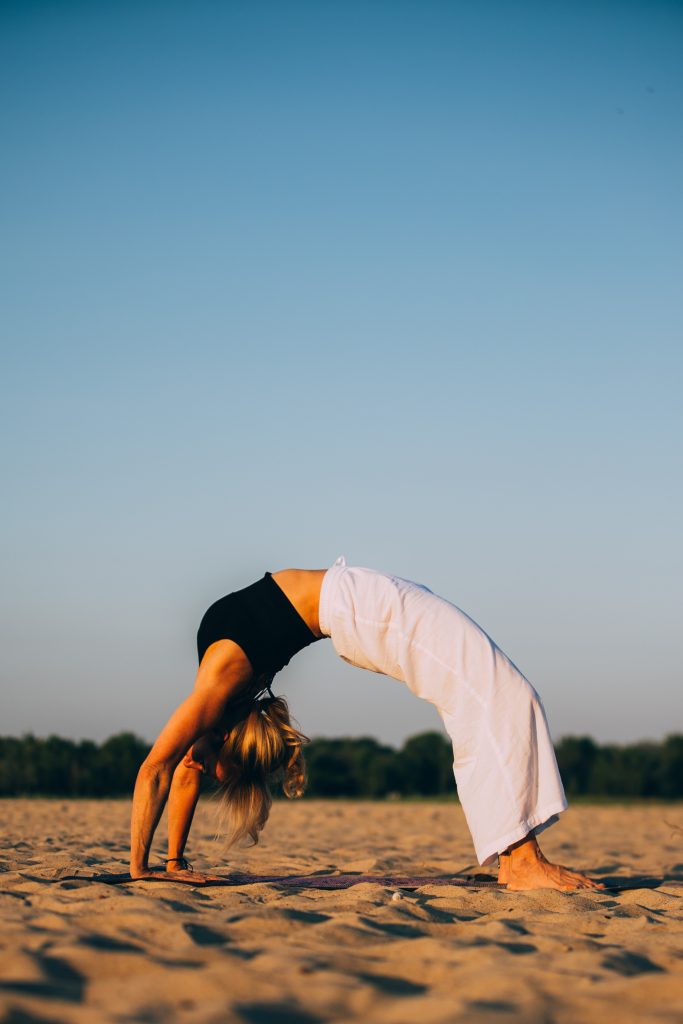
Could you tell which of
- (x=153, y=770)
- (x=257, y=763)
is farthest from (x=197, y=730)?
(x=257, y=763)

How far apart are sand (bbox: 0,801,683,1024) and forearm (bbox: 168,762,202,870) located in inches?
14.8

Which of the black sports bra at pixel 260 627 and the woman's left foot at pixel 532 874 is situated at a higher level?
the black sports bra at pixel 260 627

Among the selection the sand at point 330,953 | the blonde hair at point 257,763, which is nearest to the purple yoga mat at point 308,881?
the sand at point 330,953

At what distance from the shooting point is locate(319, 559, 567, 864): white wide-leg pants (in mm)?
3875

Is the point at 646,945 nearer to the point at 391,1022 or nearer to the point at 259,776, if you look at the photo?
the point at 391,1022

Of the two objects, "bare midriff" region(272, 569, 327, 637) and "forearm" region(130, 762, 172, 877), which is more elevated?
"bare midriff" region(272, 569, 327, 637)

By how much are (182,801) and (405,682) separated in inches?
50.8

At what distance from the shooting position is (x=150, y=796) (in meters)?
3.99

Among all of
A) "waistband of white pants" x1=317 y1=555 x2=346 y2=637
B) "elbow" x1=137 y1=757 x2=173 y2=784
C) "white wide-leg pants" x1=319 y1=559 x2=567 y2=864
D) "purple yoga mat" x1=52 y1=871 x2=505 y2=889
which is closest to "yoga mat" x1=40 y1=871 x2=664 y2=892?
"purple yoga mat" x1=52 y1=871 x2=505 y2=889

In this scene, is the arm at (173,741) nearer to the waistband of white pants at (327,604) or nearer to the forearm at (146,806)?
the forearm at (146,806)

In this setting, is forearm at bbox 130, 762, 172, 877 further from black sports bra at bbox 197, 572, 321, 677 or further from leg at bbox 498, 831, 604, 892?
leg at bbox 498, 831, 604, 892

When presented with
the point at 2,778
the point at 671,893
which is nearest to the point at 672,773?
the point at 2,778

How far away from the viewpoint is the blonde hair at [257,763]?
178 inches

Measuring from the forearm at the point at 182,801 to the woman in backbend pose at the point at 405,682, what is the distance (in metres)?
0.01
